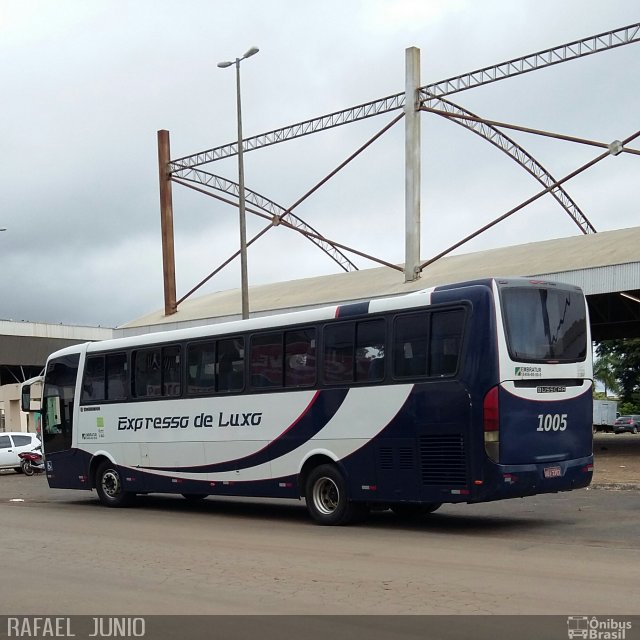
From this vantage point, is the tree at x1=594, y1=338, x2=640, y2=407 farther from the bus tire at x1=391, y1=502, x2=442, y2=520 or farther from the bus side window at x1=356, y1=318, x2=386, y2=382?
the bus side window at x1=356, y1=318, x2=386, y2=382

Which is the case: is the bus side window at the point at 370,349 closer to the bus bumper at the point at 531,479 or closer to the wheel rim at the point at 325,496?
the wheel rim at the point at 325,496

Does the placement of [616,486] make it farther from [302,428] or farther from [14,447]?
[14,447]

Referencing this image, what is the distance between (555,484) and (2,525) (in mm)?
8361

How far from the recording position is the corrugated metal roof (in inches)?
1013

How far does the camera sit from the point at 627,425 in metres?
70.4

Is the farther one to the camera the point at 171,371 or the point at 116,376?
the point at 116,376

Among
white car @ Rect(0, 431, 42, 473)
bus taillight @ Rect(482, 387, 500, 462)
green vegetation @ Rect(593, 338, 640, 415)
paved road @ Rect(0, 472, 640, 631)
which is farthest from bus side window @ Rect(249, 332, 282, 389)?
green vegetation @ Rect(593, 338, 640, 415)

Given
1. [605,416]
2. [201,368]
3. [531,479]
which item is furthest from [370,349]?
[605,416]

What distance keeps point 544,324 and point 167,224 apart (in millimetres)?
30215

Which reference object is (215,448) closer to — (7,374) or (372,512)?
Result: (372,512)

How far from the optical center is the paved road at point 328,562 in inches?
328

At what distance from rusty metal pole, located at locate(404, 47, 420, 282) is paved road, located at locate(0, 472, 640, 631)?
16464 millimetres
